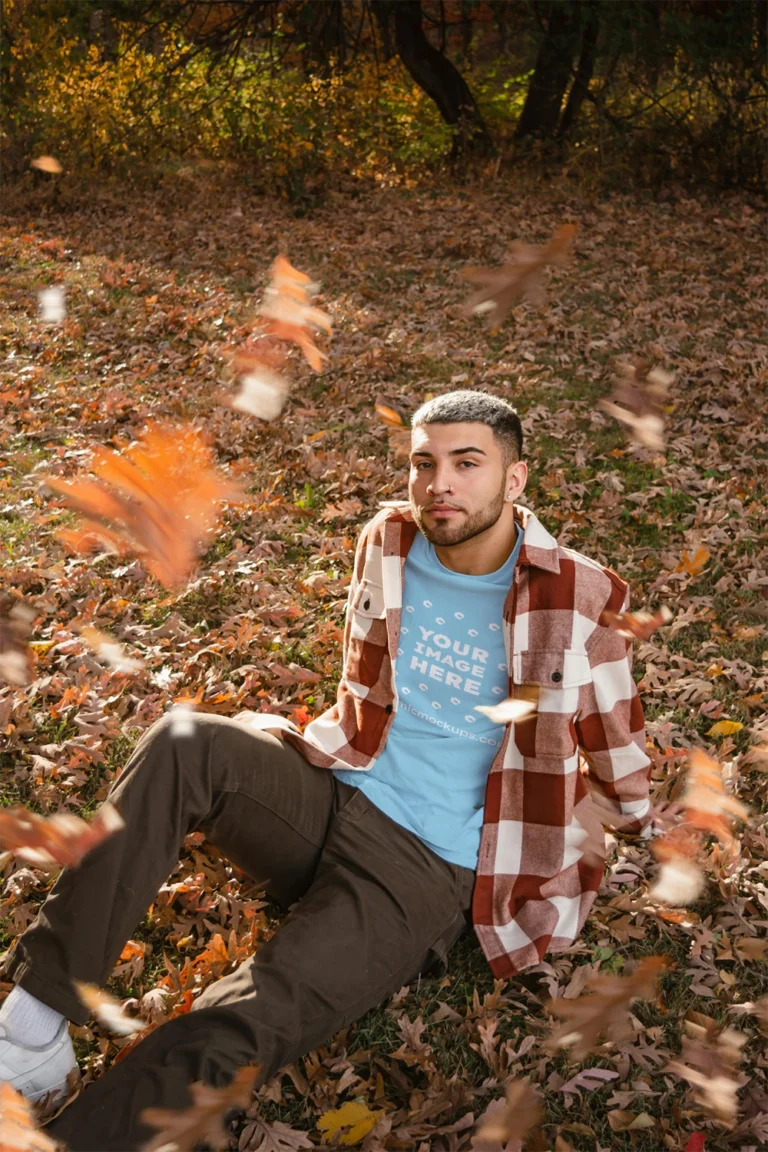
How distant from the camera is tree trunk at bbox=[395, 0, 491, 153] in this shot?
14859 mm

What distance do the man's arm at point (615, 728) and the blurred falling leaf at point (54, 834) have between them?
1483mm

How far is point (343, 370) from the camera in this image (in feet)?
27.1

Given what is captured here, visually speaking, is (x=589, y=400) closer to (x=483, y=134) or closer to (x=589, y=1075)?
(x=589, y=1075)

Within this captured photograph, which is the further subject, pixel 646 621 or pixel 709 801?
pixel 646 621

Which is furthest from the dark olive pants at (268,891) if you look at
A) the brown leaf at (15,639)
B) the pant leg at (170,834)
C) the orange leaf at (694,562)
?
the orange leaf at (694,562)

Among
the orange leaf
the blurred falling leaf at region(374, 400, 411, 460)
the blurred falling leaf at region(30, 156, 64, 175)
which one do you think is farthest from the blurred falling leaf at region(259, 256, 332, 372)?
the blurred falling leaf at region(30, 156, 64, 175)

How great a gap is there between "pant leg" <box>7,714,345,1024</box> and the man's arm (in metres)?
0.84

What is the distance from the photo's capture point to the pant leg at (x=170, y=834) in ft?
7.89

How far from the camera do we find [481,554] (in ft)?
9.98

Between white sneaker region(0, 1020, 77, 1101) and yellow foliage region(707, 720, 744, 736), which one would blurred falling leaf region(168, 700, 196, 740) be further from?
yellow foliage region(707, 720, 744, 736)

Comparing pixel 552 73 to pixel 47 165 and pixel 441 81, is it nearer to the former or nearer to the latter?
pixel 441 81

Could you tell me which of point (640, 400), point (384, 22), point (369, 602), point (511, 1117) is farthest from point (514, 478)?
point (384, 22)

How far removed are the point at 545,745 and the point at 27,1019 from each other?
1641 mm

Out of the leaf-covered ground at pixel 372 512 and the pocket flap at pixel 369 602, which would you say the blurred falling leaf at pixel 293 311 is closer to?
the leaf-covered ground at pixel 372 512
